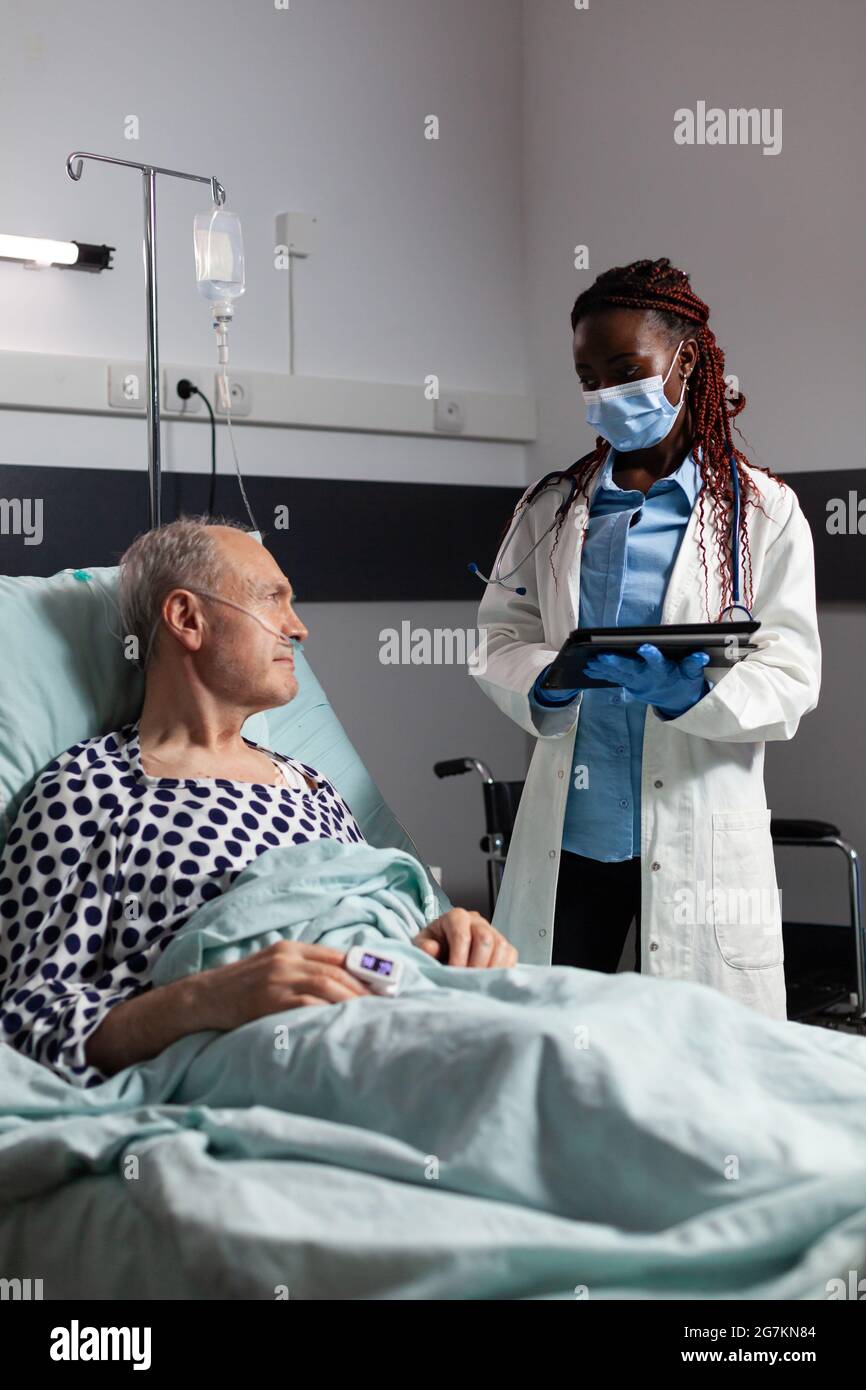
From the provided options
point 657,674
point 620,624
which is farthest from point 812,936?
point 657,674

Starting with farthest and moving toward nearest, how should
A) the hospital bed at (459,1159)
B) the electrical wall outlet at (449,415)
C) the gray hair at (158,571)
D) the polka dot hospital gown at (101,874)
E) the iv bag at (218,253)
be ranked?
1. the electrical wall outlet at (449,415)
2. the iv bag at (218,253)
3. the gray hair at (158,571)
4. the polka dot hospital gown at (101,874)
5. the hospital bed at (459,1159)

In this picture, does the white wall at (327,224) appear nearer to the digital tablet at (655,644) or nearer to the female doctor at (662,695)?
the female doctor at (662,695)

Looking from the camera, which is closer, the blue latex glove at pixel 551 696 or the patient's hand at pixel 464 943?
the patient's hand at pixel 464 943

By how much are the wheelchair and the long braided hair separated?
807 millimetres

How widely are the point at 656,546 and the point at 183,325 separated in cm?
145

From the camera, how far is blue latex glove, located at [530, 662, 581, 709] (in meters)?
2.04

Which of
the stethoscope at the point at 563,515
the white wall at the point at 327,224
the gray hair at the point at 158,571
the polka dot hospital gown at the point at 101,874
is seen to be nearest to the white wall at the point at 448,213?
the white wall at the point at 327,224

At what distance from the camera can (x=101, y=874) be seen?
1.63m

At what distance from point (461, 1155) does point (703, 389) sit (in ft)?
4.34

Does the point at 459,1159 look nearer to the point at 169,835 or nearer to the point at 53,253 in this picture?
the point at 169,835

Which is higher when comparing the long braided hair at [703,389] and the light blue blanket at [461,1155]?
the long braided hair at [703,389]

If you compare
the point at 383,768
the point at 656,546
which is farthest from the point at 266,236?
the point at 656,546

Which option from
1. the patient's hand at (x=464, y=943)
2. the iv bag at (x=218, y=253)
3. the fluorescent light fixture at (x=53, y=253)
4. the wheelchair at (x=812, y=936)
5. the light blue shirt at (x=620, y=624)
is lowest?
the wheelchair at (x=812, y=936)

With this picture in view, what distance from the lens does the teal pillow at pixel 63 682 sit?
187 cm
